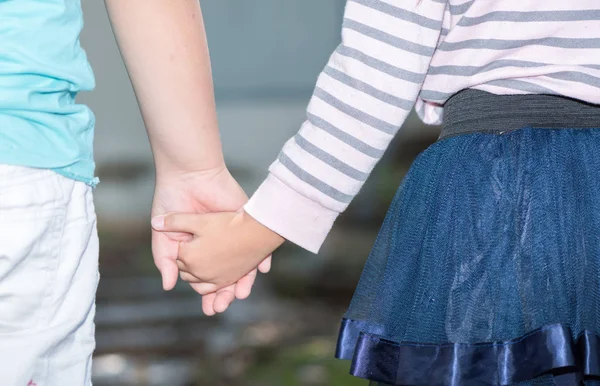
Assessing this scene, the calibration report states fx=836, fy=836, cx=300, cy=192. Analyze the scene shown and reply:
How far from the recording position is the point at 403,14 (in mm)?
835

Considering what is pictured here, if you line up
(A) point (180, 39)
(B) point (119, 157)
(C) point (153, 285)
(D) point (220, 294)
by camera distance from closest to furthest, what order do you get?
(A) point (180, 39)
(D) point (220, 294)
(C) point (153, 285)
(B) point (119, 157)

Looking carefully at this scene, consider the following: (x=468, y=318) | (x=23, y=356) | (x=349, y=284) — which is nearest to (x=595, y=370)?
(x=468, y=318)

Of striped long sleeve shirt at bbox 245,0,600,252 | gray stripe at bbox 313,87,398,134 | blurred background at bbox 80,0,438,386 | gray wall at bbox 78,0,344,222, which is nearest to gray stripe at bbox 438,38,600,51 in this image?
striped long sleeve shirt at bbox 245,0,600,252

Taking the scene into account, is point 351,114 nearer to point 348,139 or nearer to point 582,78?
point 348,139

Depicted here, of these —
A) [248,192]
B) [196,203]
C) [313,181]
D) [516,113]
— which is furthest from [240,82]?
[516,113]

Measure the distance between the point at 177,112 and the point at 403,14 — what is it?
301mm

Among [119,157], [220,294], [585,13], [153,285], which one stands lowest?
[153,285]

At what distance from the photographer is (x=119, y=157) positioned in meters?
3.61

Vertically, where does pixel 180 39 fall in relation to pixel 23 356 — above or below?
above

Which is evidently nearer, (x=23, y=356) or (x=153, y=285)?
(x=23, y=356)

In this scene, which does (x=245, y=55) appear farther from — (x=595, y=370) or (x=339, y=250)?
(x=595, y=370)

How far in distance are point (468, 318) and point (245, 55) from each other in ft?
10.0

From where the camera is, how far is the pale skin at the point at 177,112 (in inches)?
36.7

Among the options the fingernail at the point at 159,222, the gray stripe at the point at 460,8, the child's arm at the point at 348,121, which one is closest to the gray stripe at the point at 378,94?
the child's arm at the point at 348,121
